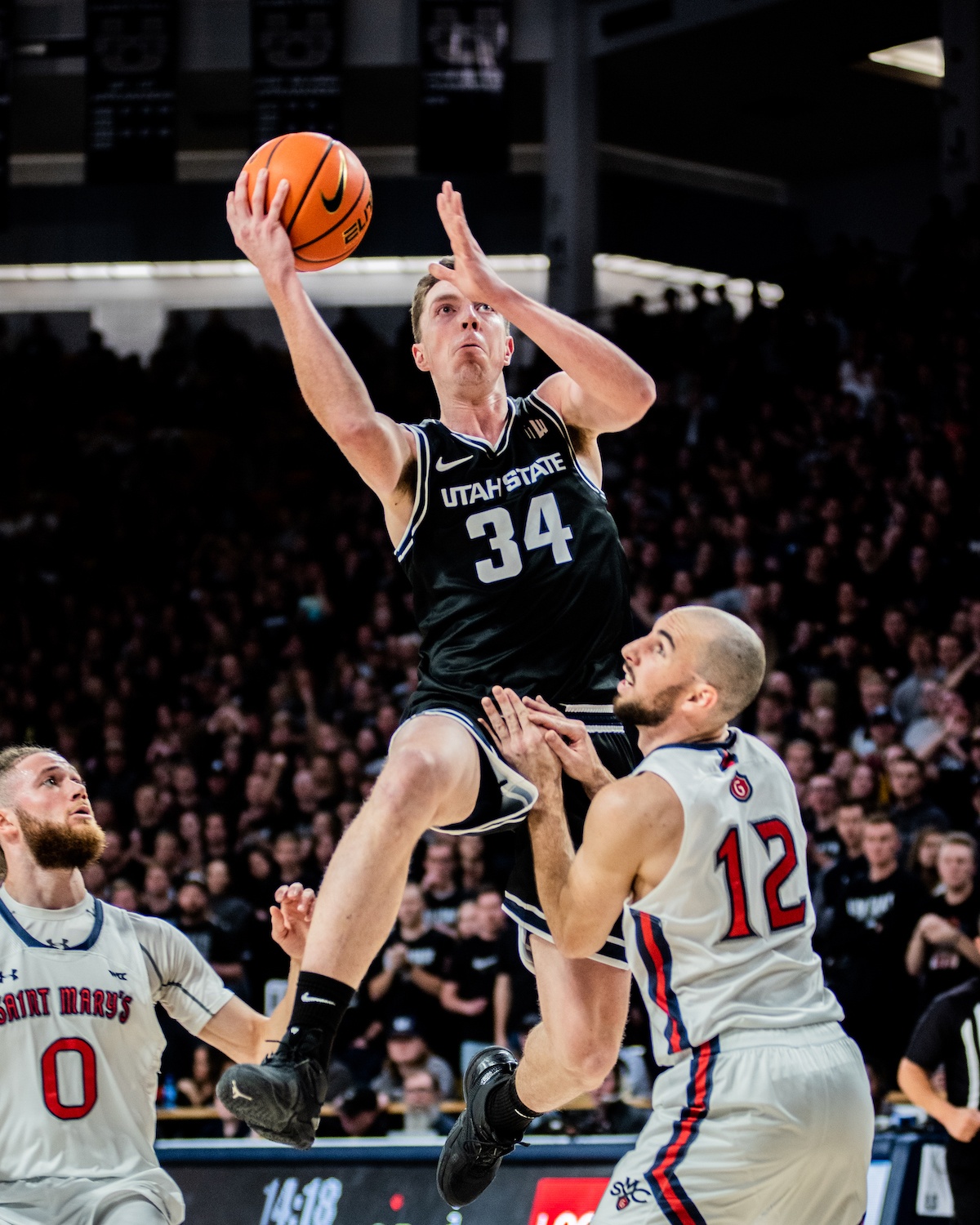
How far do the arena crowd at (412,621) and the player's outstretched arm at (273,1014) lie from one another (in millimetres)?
3565

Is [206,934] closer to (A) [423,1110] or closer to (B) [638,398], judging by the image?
(A) [423,1110]

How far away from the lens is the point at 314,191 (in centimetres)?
458

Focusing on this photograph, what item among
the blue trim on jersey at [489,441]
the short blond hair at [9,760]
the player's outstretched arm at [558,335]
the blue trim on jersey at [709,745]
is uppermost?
the player's outstretched arm at [558,335]

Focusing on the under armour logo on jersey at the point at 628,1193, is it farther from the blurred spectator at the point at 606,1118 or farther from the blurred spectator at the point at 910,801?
the blurred spectator at the point at 910,801

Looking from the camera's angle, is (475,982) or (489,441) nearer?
(489,441)

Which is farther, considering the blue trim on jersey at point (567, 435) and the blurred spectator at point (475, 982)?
the blurred spectator at point (475, 982)

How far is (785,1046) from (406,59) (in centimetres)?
1610

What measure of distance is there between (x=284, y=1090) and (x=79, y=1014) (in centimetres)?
133

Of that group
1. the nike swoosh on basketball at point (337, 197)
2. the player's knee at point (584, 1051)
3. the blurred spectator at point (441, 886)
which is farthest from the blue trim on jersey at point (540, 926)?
the blurred spectator at point (441, 886)

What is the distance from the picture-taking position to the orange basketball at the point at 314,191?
Answer: 4578mm

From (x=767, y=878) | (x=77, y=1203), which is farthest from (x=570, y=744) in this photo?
(x=77, y=1203)

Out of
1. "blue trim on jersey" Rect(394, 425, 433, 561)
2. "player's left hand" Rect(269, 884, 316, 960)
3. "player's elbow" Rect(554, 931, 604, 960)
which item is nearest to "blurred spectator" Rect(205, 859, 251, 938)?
"player's left hand" Rect(269, 884, 316, 960)

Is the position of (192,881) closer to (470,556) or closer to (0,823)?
(0,823)

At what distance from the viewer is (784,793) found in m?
4.07
